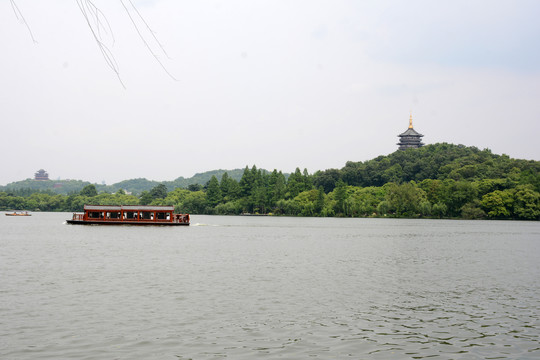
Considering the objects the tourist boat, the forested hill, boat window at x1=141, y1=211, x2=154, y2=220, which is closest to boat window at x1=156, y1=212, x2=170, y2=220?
the tourist boat

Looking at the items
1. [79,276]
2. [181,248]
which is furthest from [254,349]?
[181,248]

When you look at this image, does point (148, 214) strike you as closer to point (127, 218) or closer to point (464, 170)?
point (127, 218)

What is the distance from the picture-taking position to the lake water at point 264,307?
16531mm

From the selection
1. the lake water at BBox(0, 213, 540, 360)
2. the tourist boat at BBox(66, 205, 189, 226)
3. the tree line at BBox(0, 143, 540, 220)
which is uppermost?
the tree line at BBox(0, 143, 540, 220)

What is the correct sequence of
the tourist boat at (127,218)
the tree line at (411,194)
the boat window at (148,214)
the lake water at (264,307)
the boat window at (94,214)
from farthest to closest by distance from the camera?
the tree line at (411,194) < the boat window at (94,214) < the boat window at (148,214) < the tourist boat at (127,218) < the lake water at (264,307)

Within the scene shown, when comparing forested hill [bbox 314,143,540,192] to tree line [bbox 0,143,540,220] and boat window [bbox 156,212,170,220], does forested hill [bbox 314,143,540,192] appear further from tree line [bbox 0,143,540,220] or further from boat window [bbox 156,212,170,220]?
boat window [bbox 156,212,170,220]

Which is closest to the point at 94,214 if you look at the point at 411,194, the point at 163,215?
the point at 163,215

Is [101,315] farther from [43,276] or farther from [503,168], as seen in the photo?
[503,168]

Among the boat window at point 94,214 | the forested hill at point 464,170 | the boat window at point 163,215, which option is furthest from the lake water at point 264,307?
the forested hill at point 464,170

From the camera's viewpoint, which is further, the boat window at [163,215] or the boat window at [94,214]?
the boat window at [94,214]

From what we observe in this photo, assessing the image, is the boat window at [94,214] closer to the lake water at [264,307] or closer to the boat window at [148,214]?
the boat window at [148,214]

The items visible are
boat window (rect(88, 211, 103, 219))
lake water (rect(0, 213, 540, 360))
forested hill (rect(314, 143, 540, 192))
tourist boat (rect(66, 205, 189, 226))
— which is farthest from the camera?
forested hill (rect(314, 143, 540, 192))

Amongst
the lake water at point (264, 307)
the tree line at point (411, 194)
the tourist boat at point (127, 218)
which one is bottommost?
the lake water at point (264, 307)

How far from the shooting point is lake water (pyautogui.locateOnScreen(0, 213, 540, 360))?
16531mm
